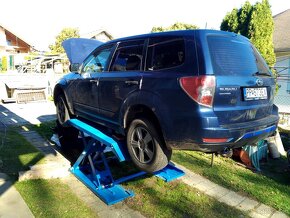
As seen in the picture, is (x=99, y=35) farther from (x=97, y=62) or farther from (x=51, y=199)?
(x=51, y=199)

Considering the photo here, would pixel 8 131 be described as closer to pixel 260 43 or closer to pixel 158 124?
pixel 158 124

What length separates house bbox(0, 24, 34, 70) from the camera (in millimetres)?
21781

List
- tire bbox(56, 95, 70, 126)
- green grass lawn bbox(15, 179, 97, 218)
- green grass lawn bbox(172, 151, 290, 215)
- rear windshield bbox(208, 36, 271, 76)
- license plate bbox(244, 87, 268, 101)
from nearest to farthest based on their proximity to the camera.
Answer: rear windshield bbox(208, 36, 271, 76)
license plate bbox(244, 87, 268, 101)
green grass lawn bbox(15, 179, 97, 218)
green grass lawn bbox(172, 151, 290, 215)
tire bbox(56, 95, 70, 126)

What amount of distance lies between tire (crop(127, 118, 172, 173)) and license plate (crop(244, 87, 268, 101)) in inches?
43.9

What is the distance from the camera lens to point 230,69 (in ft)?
10.3

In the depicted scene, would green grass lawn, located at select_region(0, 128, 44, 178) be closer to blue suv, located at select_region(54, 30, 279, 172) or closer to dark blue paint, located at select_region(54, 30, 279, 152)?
blue suv, located at select_region(54, 30, 279, 172)

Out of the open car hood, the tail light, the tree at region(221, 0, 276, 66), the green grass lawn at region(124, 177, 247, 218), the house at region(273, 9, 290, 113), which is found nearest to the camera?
the tail light

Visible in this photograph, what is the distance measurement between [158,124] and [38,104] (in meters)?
10.8

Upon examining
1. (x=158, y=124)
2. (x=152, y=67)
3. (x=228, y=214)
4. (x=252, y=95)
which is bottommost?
(x=228, y=214)

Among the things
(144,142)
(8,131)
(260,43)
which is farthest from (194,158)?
(260,43)

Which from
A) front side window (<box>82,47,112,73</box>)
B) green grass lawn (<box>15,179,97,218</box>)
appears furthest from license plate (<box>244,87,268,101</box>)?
green grass lawn (<box>15,179,97,218</box>)

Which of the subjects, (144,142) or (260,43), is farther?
(260,43)

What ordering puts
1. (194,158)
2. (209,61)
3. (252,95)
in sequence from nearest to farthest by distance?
(209,61), (252,95), (194,158)

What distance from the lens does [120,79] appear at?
3.87 meters
